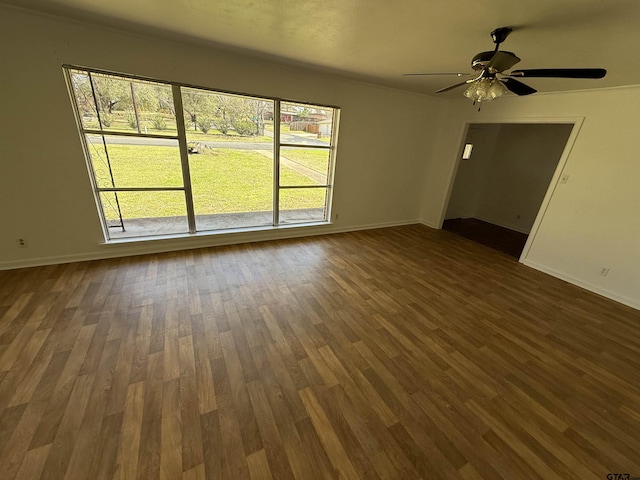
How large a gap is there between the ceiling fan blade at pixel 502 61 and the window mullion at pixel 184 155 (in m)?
3.40

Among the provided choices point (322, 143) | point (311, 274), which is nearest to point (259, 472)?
point (311, 274)

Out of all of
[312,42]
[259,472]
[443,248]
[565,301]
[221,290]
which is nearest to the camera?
[259,472]

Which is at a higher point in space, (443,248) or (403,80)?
(403,80)

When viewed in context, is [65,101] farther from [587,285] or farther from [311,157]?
[587,285]

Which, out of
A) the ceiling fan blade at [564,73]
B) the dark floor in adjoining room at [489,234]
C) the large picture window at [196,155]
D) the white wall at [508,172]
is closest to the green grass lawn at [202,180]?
the large picture window at [196,155]

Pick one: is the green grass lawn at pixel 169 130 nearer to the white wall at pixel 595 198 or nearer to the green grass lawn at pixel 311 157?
the green grass lawn at pixel 311 157

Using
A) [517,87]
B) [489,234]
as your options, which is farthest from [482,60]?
[489,234]

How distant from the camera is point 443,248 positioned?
4648mm

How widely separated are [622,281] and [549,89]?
9.12 ft

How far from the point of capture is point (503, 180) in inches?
242

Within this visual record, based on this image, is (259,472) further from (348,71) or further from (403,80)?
(403,80)

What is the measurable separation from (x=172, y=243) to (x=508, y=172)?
7.29m

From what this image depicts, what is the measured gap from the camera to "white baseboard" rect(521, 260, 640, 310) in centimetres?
326

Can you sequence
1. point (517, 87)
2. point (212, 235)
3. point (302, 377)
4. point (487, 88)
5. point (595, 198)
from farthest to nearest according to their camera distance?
point (212, 235) < point (595, 198) < point (517, 87) < point (487, 88) < point (302, 377)
